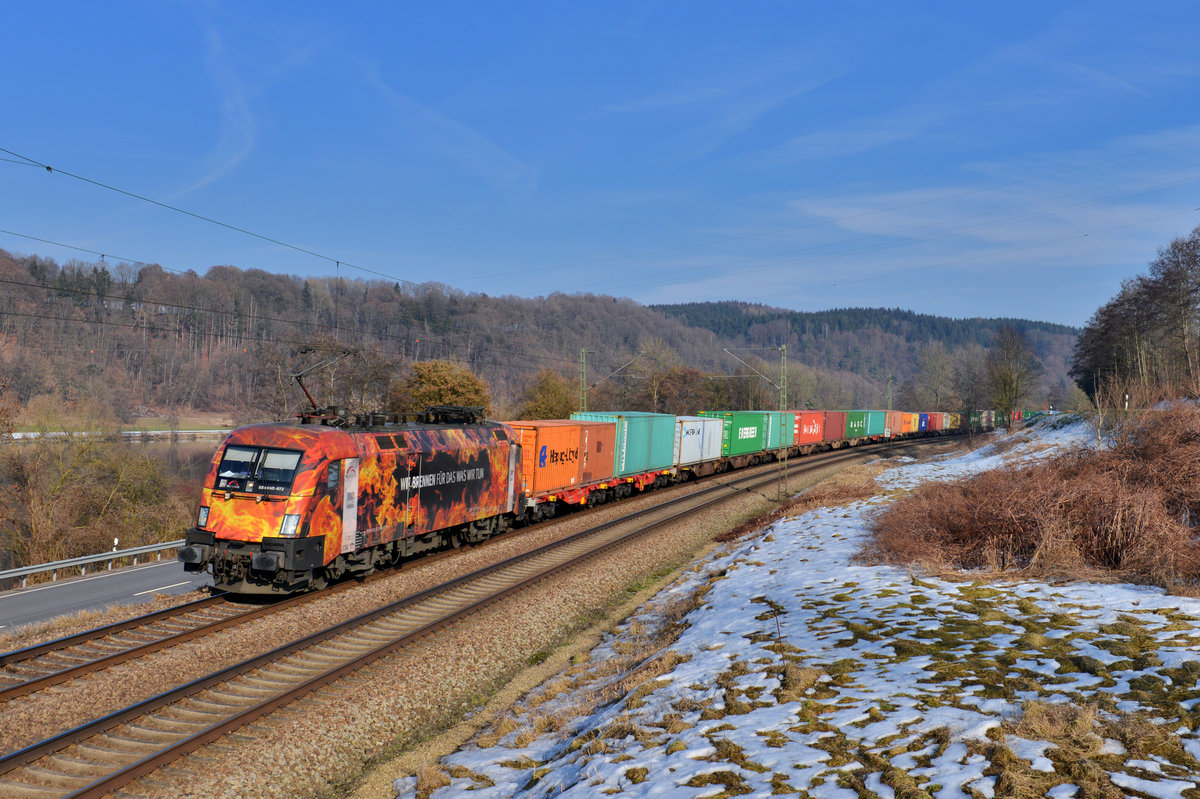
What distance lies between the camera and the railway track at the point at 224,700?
791cm

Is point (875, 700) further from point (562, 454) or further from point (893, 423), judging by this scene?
point (893, 423)

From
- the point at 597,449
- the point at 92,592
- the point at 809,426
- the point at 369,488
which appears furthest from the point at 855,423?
the point at 92,592

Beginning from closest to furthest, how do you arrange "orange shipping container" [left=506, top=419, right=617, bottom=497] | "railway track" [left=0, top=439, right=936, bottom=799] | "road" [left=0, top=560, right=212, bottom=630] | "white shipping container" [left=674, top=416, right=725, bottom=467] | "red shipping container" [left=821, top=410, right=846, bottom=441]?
"railway track" [left=0, top=439, right=936, bottom=799], "road" [left=0, top=560, right=212, bottom=630], "orange shipping container" [left=506, top=419, right=617, bottom=497], "white shipping container" [left=674, top=416, right=725, bottom=467], "red shipping container" [left=821, top=410, right=846, bottom=441]

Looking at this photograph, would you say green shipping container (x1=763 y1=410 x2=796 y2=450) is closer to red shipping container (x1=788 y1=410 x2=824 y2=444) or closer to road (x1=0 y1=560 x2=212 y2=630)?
red shipping container (x1=788 y1=410 x2=824 y2=444)

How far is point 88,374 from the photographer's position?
3211 inches

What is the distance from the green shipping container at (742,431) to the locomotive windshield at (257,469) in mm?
31700

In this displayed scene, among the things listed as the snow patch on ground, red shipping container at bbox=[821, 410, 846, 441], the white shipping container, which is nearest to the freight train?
the snow patch on ground

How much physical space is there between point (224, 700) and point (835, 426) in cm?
5812

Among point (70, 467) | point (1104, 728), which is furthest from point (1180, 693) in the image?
point (70, 467)

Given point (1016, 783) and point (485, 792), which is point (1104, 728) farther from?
point (485, 792)

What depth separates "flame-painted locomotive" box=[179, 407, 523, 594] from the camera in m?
13.9

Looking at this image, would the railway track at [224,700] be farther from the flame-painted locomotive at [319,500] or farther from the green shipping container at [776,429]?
the green shipping container at [776,429]

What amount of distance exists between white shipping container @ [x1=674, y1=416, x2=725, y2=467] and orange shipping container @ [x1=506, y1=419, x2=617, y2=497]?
27.0 ft

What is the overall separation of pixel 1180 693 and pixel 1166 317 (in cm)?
6226
